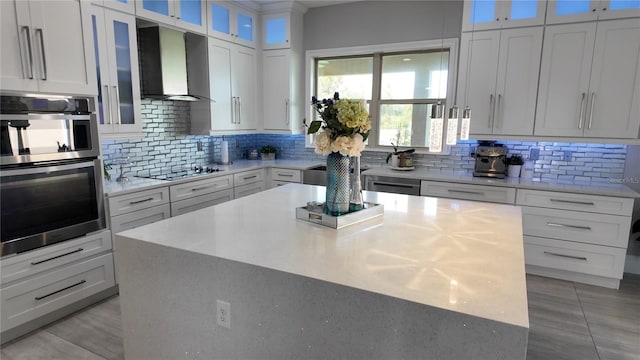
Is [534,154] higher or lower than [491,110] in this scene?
lower

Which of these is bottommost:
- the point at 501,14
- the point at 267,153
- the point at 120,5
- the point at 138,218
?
the point at 138,218

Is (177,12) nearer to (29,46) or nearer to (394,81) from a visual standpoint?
(29,46)

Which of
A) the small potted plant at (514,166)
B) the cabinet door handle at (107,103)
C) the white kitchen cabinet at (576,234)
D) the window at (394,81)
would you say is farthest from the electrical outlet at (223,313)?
the window at (394,81)

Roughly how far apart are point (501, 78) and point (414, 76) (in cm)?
105

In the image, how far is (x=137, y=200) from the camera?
3.03 meters

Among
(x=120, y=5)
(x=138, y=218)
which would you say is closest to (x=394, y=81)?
(x=120, y=5)

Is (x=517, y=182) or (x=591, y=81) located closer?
(x=591, y=81)

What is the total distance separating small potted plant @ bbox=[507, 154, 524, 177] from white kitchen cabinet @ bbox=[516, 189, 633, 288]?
34 cm

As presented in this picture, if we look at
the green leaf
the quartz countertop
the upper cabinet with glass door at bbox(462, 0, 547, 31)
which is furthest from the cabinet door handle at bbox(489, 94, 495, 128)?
the green leaf

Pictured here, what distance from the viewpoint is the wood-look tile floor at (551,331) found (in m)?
2.31

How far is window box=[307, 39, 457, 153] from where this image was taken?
4164mm

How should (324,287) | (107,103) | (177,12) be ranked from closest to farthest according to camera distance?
(324,287)
(107,103)
(177,12)

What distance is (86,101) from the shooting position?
265 centimetres

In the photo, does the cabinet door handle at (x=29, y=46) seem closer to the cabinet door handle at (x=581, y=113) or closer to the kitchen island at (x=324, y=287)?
the kitchen island at (x=324, y=287)
